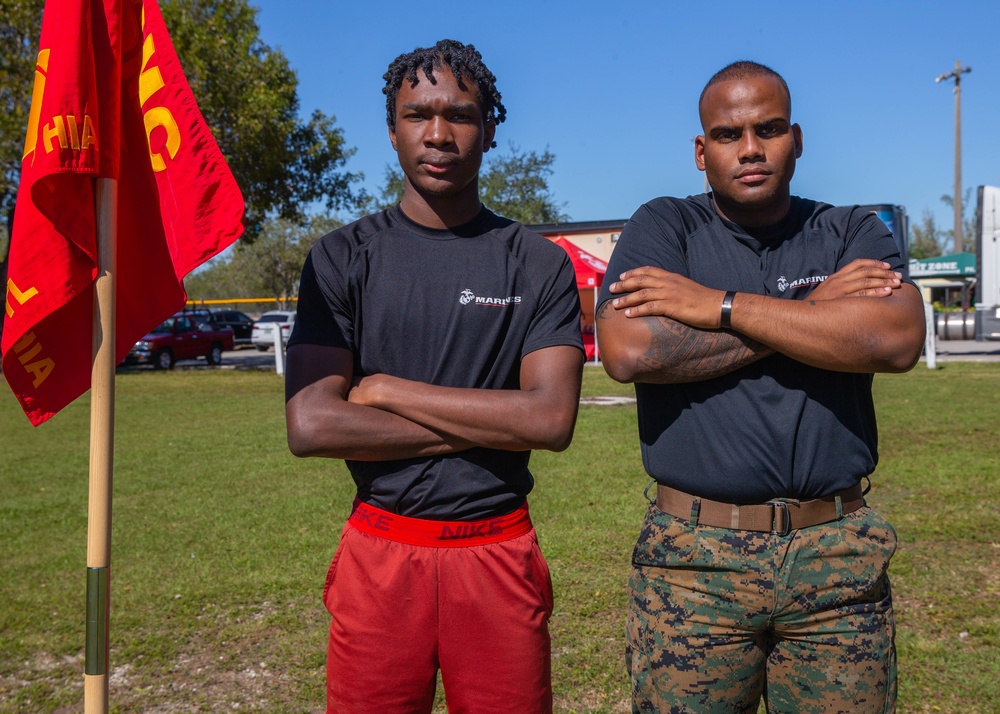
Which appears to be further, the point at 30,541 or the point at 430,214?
the point at 30,541

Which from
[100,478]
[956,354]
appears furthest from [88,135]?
[956,354]

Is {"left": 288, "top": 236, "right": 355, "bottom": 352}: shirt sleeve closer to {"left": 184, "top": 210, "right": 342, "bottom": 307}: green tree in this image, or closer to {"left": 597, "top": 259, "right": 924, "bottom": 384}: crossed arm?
{"left": 597, "top": 259, "right": 924, "bottom": 384}: crossed arm

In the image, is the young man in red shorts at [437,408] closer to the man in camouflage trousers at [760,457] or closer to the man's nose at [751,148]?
the man in camouflage trousers at [760,457]

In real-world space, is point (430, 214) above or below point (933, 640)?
above

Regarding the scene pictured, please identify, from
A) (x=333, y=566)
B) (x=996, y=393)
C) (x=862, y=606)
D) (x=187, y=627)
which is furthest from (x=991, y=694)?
(x=996, y=393)

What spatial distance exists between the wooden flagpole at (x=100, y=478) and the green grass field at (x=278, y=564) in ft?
5.86

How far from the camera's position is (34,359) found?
2.49 meters

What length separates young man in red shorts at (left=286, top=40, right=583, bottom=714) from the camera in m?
2.44

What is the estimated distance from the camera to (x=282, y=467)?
9.34 m

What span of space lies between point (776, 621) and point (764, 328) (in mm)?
809

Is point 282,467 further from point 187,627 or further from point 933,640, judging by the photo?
point 933,640

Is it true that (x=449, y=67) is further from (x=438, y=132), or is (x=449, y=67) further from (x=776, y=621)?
(x=776, y=621)

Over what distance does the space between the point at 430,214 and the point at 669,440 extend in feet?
3.11

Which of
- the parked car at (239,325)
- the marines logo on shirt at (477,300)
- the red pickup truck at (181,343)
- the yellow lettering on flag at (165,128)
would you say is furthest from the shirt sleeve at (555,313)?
the parked car at (239,325)
